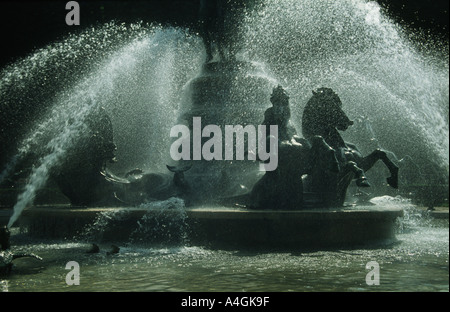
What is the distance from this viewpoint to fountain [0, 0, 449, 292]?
25.1 feet

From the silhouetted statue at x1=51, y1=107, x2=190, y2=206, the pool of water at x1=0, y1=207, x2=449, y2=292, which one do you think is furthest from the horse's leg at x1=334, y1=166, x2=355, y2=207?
the silhouetted statue at x1=51, y1=107, x2=190, y2=206

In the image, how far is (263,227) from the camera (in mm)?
7293

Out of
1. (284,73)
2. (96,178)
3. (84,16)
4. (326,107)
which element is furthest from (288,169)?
(84,16)

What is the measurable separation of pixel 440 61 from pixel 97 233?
40.8ft

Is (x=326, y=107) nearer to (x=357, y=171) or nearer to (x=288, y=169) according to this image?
(x=357, y=171)

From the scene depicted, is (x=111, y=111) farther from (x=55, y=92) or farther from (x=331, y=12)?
(x=331, y=12)

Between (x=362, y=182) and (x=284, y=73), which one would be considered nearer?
(x=362, y=182)

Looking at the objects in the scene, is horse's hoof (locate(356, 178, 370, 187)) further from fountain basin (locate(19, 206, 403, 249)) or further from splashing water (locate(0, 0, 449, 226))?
splashing water (locate(0, 0, 449, 226))

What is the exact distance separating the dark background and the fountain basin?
39.2ft

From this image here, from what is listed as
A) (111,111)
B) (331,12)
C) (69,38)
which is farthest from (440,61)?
(69,38)

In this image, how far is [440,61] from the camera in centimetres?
1661

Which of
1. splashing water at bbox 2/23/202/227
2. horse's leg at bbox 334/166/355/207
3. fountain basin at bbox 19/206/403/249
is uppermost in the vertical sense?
splashing water at bbox 2/23/202/227

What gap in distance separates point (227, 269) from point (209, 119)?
5736 millimetres

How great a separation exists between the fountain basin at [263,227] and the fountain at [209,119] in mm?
15
